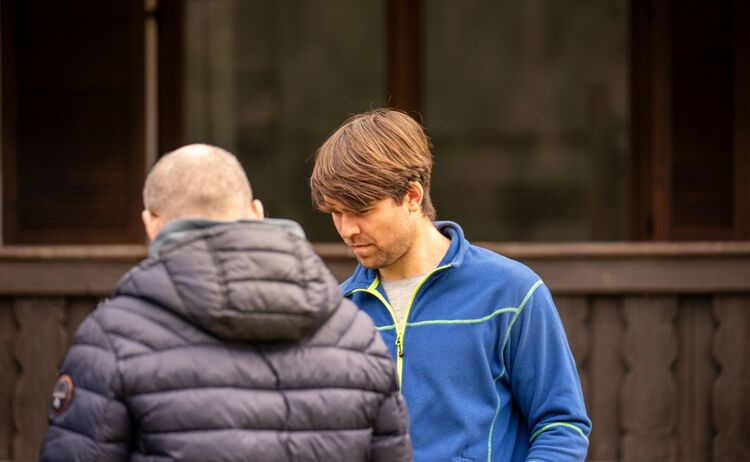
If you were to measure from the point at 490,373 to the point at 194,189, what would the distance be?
36.7 inches

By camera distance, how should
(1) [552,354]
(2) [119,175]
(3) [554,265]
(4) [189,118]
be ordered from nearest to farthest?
(1) [552,354]
(3) [554,265]
(2) [119,175]
(4) [189,118]

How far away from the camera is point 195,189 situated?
2262mm

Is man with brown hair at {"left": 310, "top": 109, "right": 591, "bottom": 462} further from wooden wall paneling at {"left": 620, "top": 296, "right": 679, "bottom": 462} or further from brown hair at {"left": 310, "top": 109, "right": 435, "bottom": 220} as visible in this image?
wooden wall paneling at {"left": 620, "top": 296, "right": 679, "bottom": 462}

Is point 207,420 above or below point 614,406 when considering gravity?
above

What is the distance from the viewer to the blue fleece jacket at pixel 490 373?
2797mm

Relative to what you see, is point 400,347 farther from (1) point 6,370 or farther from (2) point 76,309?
(1) point 6,370

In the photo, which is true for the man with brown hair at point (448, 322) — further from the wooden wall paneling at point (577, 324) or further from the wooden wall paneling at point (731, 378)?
the wooden wall paneling at point (731, 378)

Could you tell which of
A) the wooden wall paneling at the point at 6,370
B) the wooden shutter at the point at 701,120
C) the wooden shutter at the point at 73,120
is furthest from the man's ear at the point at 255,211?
the wooden shutter at the point at 701,120

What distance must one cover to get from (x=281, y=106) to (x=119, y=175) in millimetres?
1952

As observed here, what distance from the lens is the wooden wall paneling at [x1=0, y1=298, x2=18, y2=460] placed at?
589 cm

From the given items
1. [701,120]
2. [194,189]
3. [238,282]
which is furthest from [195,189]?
[701,120]

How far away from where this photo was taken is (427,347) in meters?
2.86

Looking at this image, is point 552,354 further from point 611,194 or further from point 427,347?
point 611,194

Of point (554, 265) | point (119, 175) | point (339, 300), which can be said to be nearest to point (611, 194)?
point (554, 265)
